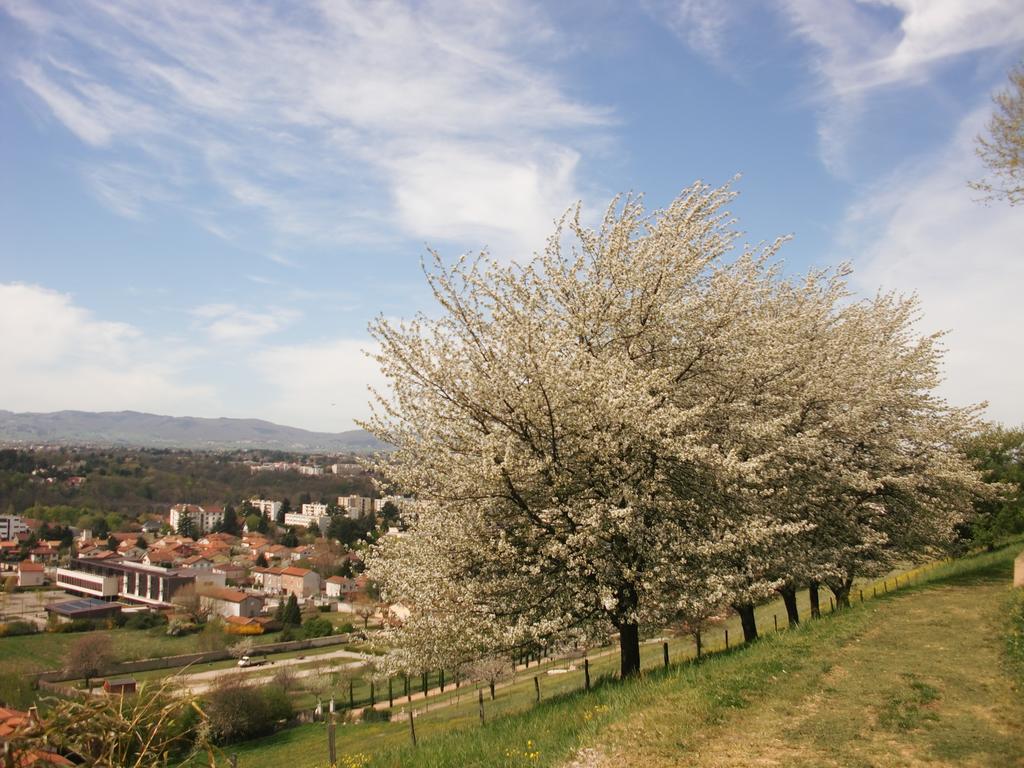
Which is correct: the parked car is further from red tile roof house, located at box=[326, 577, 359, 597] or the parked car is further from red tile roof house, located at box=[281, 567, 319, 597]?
red tile roof house, located at box=[281, 567, 319, 597]

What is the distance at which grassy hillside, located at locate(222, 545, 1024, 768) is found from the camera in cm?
837

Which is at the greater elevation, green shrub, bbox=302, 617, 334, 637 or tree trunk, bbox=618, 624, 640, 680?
tree trunk, bbox=618, 624, 640, 680

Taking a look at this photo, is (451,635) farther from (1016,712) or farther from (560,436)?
(1016,712)

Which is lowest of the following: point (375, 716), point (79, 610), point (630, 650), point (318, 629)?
point (318, 629)

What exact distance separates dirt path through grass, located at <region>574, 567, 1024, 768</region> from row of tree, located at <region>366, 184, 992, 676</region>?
1.78 meters

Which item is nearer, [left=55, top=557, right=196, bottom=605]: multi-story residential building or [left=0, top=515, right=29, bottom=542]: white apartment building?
[left=55, top=557, right=196, bottom=605]: multi-story residential building

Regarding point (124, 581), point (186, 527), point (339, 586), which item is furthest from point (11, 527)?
point (339, 586)

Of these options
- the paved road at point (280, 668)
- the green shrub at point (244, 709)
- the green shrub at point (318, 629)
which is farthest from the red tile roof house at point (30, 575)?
the green shrub at point (244, 709)

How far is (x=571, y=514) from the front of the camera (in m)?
11.9

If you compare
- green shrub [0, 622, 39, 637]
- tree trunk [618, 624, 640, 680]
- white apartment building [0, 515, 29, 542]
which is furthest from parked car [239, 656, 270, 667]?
white apartment building [0, 515, 29, 542]

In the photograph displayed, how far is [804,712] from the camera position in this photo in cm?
958

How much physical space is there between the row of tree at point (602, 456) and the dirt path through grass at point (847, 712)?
178cm

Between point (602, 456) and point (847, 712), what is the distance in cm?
526

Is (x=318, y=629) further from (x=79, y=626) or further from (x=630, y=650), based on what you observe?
(x=630, y=650)
